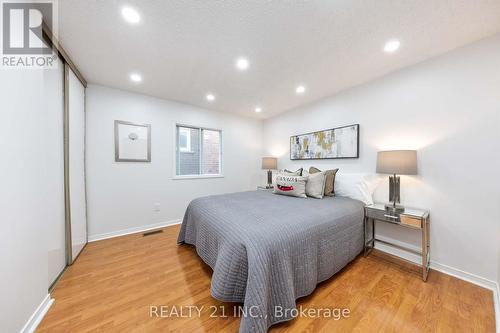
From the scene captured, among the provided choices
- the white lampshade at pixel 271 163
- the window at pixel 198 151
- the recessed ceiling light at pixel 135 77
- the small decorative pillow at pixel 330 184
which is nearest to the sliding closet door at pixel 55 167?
the recessed ceiling light at pixel 135 77

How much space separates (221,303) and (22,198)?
1.60 meters

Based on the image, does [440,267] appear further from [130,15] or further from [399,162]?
[130,15]

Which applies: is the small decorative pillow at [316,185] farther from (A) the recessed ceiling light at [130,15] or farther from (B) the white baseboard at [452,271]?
(A) the recessed ceiling light at [130,15]

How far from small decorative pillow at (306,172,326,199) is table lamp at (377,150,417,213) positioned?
Answer: 0.67 metres

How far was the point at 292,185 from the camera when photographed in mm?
2514

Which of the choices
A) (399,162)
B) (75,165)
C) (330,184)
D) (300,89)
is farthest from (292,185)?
(75,165)

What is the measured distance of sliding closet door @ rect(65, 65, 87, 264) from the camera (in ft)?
6.27

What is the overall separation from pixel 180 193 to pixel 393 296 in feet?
10.9

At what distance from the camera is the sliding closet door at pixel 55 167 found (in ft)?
5.16

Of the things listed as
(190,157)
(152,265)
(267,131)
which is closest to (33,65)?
(152,265)

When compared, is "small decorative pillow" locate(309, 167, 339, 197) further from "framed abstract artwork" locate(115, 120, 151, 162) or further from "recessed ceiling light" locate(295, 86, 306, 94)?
"framed abstract artwork" locate(115, 120, 151, 162)

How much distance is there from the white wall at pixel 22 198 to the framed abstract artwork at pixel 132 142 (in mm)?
1417

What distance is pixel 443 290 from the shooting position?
1583 millimetres

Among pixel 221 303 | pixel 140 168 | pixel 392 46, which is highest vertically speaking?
pixel 392 46
